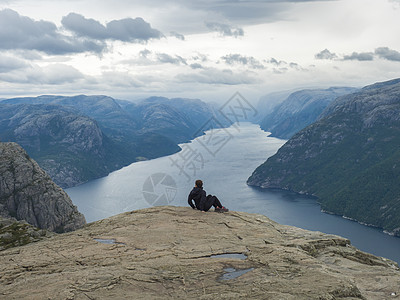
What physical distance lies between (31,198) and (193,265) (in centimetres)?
10970

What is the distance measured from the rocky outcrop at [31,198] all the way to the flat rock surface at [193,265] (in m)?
76.3

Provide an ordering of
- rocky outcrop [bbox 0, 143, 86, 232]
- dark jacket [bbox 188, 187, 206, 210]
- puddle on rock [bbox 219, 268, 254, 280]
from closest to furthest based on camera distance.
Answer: puddle on rock [bbox 219, 268, 254, 280] → dark jacket [bbox 188, 187, 206, 210] → rocky outcrop [bbox 0, 143, 86, 232]

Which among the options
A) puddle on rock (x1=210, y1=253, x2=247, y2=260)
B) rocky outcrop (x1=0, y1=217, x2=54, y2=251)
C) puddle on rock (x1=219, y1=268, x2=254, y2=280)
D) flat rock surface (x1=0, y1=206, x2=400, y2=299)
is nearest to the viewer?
flat rock surface (x1=0, y1=206, x2=400, y2=299)

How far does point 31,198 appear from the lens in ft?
370

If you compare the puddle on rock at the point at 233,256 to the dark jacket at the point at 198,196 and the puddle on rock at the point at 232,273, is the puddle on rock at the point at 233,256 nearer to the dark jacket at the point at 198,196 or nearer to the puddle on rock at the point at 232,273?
the puddle on rock at the point at 232,273

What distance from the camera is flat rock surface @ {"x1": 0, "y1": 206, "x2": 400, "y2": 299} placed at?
17.3m

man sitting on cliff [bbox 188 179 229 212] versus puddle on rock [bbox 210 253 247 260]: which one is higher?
man sitting on cliff [bbox 188 179 229 212]

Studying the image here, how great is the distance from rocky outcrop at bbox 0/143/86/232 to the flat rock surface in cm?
7634

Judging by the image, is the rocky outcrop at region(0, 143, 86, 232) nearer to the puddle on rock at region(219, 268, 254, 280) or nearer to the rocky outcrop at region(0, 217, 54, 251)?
the rocky outcrop at region(0, 217, 54, 251)

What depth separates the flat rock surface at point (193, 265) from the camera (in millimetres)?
17281

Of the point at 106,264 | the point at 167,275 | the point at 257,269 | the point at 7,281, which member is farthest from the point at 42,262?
the point at 257,269

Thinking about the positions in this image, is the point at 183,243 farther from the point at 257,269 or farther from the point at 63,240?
the point at 63,240

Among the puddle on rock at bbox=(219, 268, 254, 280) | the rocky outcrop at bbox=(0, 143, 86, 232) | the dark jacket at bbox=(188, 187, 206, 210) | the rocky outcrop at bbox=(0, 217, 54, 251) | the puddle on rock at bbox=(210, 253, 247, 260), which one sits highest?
the dark jacket at bbox=(188, 187, 206, 210)

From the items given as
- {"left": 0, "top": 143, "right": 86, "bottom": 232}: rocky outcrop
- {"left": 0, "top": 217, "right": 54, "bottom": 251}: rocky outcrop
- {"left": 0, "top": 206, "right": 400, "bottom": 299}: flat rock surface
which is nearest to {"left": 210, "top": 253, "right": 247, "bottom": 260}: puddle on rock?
{"left": 0, "top": 206, "right": 400, "bottom": 299}: flat rock surface
